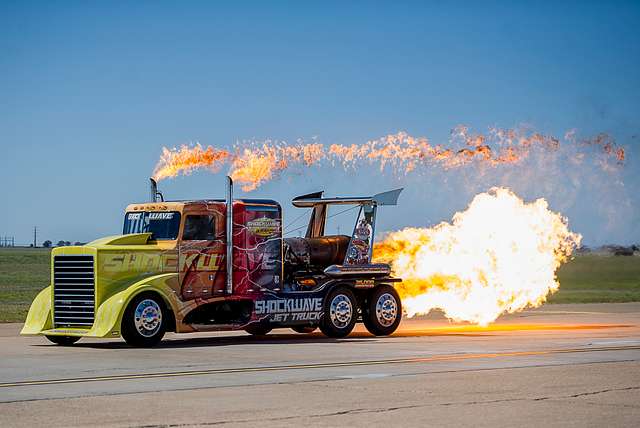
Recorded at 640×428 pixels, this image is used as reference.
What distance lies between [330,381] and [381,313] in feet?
37.5

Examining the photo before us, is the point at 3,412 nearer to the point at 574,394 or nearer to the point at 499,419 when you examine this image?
the point at 499,419

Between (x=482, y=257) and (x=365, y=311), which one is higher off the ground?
(x=482, y=257)

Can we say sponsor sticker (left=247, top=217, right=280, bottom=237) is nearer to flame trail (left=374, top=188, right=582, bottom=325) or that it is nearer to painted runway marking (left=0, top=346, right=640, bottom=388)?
flame trail (left=374, top=188, right=582, bottom=325)

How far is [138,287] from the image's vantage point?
24.6m

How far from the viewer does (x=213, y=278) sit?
86.9 feet

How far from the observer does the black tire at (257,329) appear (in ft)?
93.2

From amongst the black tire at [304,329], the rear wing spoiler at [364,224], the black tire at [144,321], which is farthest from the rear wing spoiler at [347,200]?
the black tire at [144,321]

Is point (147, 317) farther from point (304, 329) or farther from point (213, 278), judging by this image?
point (304, 329)

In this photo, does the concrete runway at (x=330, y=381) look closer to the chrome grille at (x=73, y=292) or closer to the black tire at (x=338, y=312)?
the black tire at (x=338, y=312)

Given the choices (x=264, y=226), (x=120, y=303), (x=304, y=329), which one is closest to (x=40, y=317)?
(x=120, y=303)

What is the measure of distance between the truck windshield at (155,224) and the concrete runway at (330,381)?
2.52 meters

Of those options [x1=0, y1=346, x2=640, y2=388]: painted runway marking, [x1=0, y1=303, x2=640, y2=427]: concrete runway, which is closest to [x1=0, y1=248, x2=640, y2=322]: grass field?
[x1=0, y1=303, x2=640, y2=427]: concrete runway

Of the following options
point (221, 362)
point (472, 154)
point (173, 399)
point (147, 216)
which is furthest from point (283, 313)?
point (173, 399)

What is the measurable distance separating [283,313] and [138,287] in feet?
13.6
